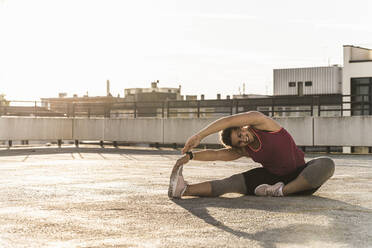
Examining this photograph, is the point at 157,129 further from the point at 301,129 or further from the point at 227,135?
the point at 227,135

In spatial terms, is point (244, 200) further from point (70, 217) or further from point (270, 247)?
point (270, 247)

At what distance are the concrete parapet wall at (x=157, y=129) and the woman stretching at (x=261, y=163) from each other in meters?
12.7

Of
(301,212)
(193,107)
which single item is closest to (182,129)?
(301,212)

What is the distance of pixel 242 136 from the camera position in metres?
6.88

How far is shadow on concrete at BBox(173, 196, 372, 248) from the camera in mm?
4785

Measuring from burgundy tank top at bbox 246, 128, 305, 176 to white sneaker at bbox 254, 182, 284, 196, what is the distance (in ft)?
0.45

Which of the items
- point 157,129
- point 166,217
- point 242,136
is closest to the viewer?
point 166,217

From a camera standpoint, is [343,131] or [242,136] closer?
[242,136]

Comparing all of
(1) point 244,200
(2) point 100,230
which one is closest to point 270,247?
(2) point 100,230

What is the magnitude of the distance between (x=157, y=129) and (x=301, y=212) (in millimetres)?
17296

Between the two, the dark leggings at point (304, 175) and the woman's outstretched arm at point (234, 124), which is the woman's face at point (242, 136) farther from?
the dark leggings at point (304, 175)

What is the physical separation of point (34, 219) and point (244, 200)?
7.74ft

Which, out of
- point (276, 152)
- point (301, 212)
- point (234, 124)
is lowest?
point (301, 212)

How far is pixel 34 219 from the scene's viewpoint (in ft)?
18.9
